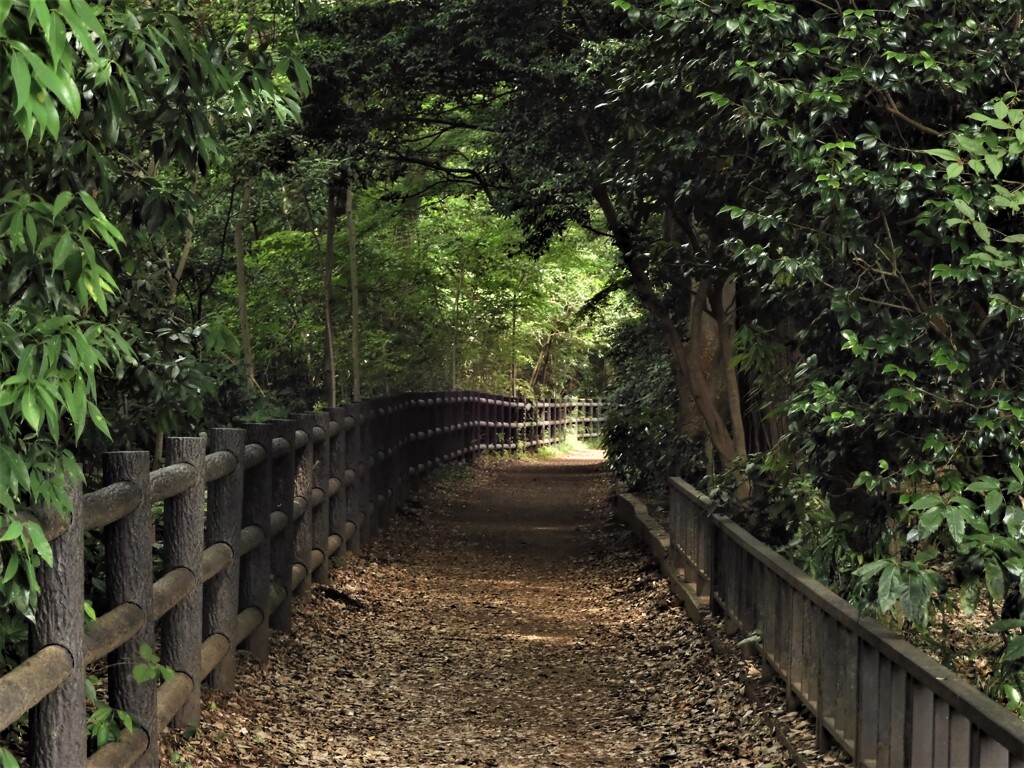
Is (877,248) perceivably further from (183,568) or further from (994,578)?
(183,568)

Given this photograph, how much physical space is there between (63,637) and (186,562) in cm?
180

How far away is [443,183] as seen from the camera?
20.1 m

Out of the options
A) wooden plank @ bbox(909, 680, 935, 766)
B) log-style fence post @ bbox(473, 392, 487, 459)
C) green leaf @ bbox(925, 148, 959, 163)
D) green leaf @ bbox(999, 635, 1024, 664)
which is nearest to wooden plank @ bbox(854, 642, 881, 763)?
wooden plank @ bbox(909, 680, 935, 766)

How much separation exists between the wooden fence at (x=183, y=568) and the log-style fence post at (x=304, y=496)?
2 cm

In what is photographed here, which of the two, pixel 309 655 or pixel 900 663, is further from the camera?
pixel 309 655

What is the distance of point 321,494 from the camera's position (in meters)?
10.6

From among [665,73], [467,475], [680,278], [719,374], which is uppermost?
[665,73]

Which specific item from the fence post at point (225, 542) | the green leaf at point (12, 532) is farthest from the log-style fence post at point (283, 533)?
the green leaf at point (12, 532)

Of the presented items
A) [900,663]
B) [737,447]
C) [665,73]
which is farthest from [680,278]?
[900,663]

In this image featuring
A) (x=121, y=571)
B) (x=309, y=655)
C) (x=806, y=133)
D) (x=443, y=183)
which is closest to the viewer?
(x=121, y=571)

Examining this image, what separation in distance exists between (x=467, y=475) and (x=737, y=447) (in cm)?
1410

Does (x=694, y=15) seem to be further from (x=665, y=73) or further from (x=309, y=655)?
(x=309, y=655)

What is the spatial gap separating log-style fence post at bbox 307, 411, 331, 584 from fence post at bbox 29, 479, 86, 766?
5990mm

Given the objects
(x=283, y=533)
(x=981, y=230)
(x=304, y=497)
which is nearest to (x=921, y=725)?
(x=981, y=230)
